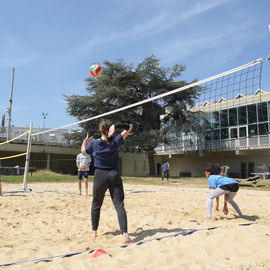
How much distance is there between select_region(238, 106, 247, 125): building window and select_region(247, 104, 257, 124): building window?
0.32 m

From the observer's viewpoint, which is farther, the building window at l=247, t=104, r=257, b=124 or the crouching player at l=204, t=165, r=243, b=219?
the building window at l=247, t=104, r=257, b=124

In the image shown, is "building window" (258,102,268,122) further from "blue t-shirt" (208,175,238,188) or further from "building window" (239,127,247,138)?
"blue t-shirt" (208,175,238,188)

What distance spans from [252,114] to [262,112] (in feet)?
2.66

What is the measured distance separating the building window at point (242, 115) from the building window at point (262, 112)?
116cm

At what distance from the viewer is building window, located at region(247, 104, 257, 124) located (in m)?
19.7

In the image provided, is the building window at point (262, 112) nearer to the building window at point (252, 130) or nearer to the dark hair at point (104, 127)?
the building window at point (252, 130)

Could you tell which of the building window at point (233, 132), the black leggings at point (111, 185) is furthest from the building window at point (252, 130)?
the black leggings at point (111, 185)

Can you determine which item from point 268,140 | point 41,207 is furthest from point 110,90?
point 41,207

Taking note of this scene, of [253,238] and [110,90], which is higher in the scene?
[110,90]

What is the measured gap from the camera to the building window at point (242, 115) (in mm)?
20375

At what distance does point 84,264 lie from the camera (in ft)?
7.14

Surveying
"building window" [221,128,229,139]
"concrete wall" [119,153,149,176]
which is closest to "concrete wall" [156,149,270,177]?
"building window" [221,128,229,139]

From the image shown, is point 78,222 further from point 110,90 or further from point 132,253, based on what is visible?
point 110,90

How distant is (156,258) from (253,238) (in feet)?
3.29
